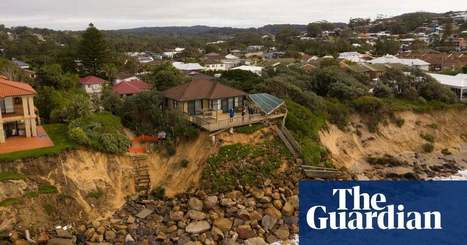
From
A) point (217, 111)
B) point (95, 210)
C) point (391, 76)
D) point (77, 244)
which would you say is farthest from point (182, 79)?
point (391, 76)

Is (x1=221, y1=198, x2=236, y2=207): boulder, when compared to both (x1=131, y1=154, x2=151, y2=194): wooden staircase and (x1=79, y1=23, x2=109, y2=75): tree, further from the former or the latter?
(x1=79, y1=23, x2=109, y2=75): tree

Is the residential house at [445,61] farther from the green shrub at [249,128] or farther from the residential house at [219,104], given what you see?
the green shrub at [249,128]

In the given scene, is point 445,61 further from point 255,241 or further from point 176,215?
point 176,215

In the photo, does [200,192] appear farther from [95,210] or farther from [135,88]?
[135,88]

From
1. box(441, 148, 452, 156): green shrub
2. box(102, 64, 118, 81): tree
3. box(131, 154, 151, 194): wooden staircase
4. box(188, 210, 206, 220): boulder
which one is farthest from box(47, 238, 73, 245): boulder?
box(441, 148, 452, 156): green shrub

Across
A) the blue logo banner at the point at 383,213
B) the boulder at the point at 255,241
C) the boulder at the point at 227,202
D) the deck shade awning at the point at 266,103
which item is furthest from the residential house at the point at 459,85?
the boulder at the point at 255,241
